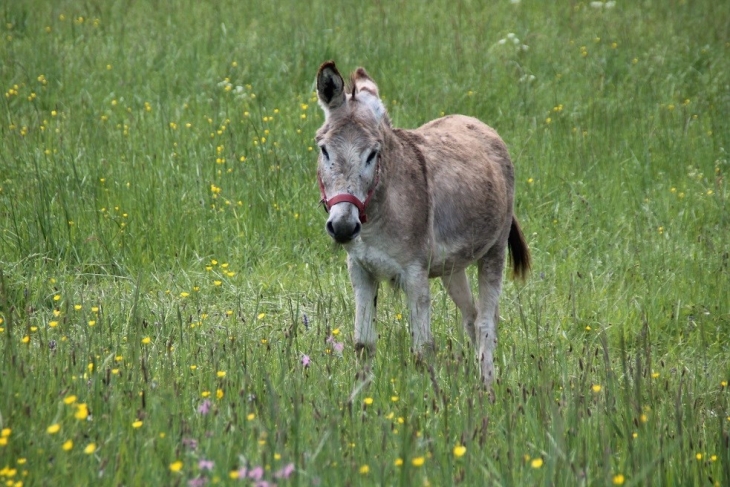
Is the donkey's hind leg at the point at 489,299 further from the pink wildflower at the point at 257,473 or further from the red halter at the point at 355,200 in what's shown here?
the pink wildflower at the point at 257,473

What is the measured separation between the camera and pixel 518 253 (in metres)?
6.04

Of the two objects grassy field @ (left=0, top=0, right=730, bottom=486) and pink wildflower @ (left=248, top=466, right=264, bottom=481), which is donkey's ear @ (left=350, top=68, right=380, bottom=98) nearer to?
grassy field @ (left=0, top=0, right=730, bottom=486)

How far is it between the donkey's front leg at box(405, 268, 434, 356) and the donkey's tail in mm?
1384

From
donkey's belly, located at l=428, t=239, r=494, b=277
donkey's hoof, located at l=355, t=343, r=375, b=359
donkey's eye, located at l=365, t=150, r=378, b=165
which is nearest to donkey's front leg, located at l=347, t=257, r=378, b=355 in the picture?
donkey's hoof, located at l=355, t=343, r=375, b=359

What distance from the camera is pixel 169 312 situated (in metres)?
5.28

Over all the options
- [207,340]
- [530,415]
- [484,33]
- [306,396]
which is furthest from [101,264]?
[484,33]

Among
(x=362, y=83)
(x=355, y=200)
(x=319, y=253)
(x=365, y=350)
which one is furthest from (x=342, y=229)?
(x=319, y=253)

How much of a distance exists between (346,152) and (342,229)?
41cm

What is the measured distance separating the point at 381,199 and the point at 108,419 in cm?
189

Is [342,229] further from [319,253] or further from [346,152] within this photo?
[319,253]

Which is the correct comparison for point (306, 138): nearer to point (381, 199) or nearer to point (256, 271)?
point (256, 271)

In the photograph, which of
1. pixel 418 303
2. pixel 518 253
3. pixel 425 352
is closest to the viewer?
pixel 425 352

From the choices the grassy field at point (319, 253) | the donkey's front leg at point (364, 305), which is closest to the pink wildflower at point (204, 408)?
the grassy field at point (319, 253)

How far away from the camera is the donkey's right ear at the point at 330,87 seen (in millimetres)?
4531
